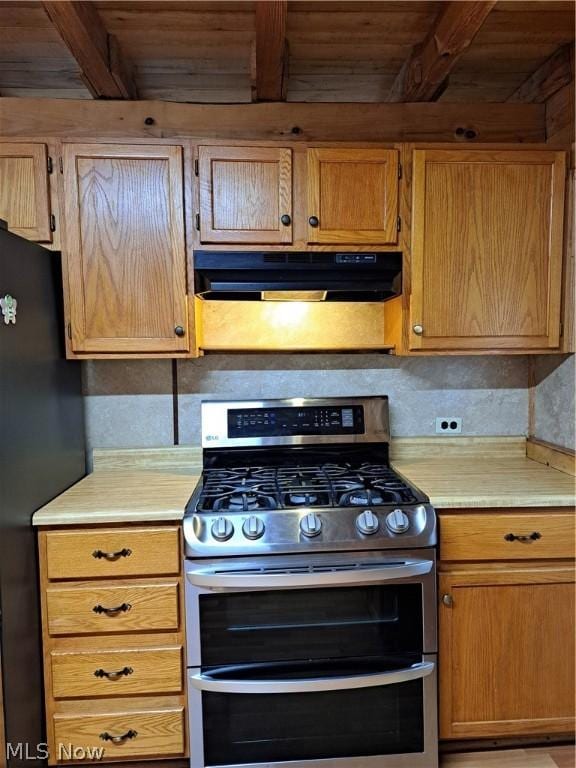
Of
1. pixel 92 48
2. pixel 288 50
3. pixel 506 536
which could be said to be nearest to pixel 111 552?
pixel 506 536

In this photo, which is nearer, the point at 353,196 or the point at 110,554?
the point at 110,554

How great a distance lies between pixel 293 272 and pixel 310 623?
124 cm

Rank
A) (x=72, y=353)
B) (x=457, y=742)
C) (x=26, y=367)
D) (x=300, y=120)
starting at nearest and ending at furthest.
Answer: (x=26, y=367) → (x=457, y=742) → (x=72, y=353) → (x=300, y=120)

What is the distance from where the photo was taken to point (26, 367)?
1.53m


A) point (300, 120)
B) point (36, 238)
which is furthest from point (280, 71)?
point (36, 238)

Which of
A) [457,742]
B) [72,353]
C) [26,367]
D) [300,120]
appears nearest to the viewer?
[26,367]

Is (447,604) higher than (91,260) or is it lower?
lower

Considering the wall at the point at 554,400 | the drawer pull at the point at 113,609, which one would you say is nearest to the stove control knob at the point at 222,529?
the drawer pull at the point at 113,609

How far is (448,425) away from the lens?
85.7 inches

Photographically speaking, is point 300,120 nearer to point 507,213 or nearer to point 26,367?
point 507,213

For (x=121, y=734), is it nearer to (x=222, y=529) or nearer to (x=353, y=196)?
(x=222, y=529)

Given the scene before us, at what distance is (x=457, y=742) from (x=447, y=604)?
0.56 m

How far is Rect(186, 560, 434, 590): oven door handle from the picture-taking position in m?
1.47

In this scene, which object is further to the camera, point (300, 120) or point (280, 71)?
point (300, 120)
